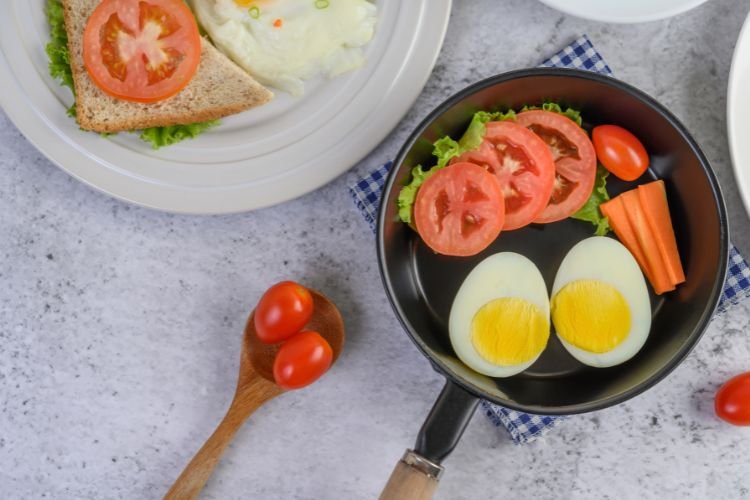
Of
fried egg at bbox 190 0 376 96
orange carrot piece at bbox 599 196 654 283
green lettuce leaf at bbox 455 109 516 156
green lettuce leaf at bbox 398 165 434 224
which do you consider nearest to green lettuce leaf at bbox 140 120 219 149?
fried egg at bbox 190 0 376 96

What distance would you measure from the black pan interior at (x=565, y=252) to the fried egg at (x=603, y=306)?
0.18ft

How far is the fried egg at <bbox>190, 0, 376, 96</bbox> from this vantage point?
1.86 metres

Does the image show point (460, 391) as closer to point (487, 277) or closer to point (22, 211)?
point (487, 277)

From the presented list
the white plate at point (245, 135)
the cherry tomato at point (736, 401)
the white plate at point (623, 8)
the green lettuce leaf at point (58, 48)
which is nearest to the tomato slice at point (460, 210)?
the white plate at point (245, 135)

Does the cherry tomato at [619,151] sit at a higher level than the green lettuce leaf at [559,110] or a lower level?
lower

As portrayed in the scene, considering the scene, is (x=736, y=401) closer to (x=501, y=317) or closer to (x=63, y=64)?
(x=501, y=317)

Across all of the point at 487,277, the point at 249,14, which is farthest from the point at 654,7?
the point at 249,14

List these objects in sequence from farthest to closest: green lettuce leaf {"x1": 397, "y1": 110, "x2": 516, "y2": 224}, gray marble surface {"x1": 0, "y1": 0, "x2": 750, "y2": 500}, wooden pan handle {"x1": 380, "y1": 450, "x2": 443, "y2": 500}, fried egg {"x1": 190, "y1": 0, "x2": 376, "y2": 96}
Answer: gray marble surface {"x1": 0, "y1": 0, "x2": 750, "y2": 500}
fried egg {"x1": 190, "y1": 0, "x2": 376, "y2": 96}
green lettuce leaf {"x1": 397, "y1": 110, "x2": 516, "y2": 224}
wooden pan handle {"x1": 380, "y1": 450, "x2": 443, "y2": 500}

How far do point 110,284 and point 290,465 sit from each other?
0.67 metres

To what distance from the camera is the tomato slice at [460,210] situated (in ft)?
5.55

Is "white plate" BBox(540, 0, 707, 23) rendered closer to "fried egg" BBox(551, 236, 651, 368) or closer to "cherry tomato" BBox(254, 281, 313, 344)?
"fried egg" BBox(551, 236, 651, 368)

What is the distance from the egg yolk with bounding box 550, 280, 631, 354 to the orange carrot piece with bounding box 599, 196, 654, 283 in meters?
0.11

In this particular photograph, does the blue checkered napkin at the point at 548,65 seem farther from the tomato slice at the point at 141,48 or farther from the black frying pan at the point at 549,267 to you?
the tomato slice at the point at 141,48

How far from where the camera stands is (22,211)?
2.03m
